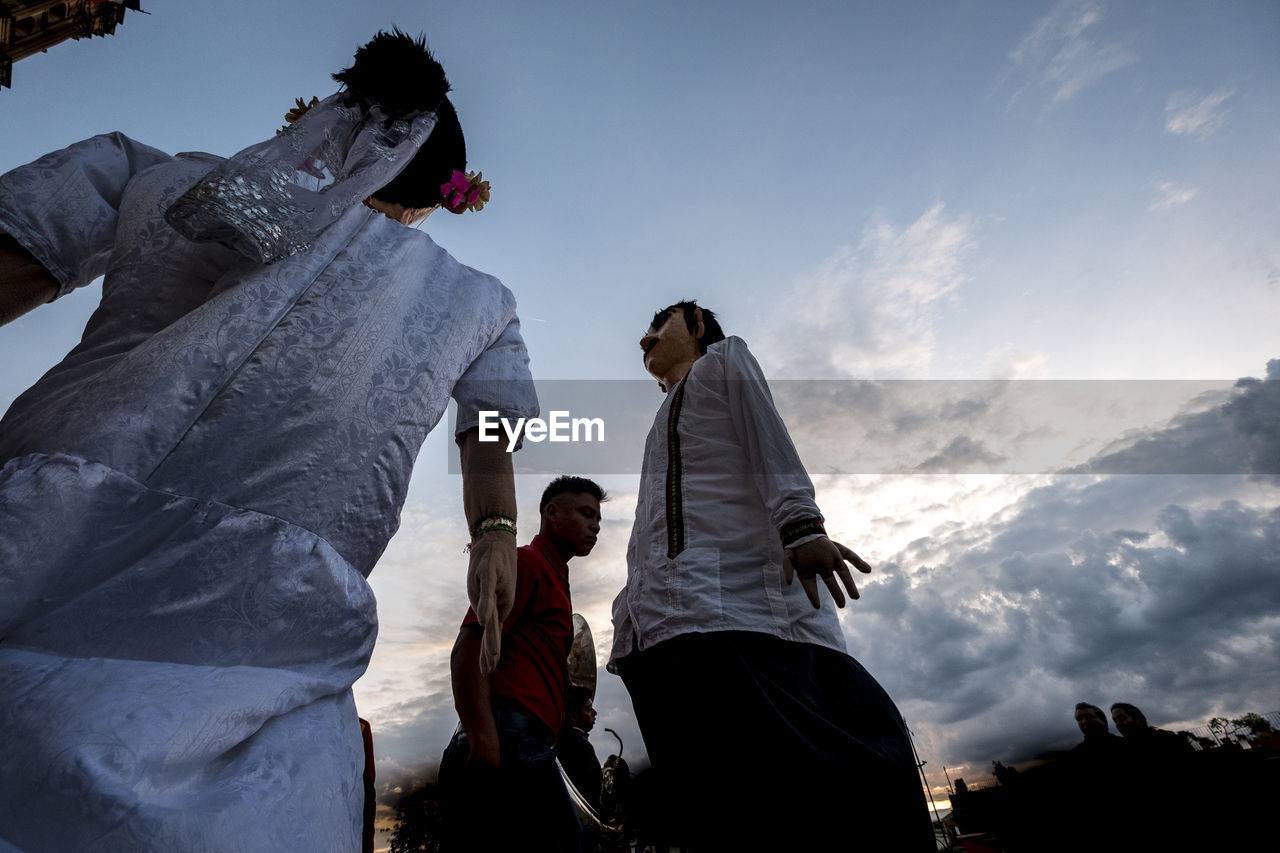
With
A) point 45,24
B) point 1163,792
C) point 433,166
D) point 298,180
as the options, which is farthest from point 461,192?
point 45,24

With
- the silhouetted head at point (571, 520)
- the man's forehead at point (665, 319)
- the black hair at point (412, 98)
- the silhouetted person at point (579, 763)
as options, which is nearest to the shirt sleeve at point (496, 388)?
the black hair at point (412, 98)

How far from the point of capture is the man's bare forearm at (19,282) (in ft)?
3.36

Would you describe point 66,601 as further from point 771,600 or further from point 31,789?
point 771,600

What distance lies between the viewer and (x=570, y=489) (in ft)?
12.7

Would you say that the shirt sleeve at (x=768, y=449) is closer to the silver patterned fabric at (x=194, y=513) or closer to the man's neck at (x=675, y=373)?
the man's neck at (x=675, y=373)

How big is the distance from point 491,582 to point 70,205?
1036 millimetres

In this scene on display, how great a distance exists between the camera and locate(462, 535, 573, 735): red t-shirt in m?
2.67

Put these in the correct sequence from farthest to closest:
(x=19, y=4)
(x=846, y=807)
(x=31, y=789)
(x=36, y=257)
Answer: (x=19, y=4) → (x=846, y=807) → (x=36, y=257) → (x=31, y=789)

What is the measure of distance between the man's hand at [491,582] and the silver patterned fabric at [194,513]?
31cm

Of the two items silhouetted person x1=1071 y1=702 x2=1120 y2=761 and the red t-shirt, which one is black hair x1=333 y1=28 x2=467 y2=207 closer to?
the red t-shirt

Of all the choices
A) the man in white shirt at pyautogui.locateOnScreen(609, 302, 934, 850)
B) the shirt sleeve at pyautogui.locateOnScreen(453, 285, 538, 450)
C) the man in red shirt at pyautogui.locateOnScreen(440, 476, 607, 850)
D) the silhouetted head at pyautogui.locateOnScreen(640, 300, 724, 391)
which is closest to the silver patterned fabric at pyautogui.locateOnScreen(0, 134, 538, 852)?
the shirt sleeve at pyautogui.locateOnScreen(453, 285, 538, 450)

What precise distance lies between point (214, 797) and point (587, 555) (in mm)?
3056

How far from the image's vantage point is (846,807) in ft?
5.10

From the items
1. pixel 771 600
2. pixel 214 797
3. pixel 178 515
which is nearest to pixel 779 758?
pixel 771 600
